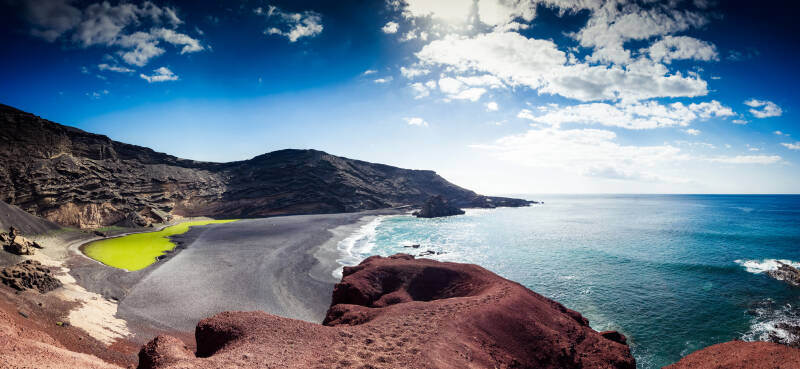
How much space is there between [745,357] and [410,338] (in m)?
10.5

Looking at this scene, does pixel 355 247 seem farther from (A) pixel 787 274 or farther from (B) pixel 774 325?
(A) pixel 787 274

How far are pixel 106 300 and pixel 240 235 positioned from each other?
24.9m

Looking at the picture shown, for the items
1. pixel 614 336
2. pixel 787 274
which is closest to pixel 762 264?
pixel 787 274

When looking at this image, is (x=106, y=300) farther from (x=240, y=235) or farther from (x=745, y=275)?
(x=745, y=275)

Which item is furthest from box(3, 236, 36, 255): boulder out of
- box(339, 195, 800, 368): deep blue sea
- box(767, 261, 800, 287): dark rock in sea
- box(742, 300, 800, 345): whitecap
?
box(767, 261, 800, 287): dark rock in sea

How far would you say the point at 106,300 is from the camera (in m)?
16.6

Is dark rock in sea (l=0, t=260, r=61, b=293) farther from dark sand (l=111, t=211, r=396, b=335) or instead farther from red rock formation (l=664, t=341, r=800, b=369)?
red rock formation (l=664, t=341, r=800, b=369)

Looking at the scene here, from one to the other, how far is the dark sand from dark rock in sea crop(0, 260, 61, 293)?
3.08 meters

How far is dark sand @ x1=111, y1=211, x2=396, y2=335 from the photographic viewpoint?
16625 millimetres

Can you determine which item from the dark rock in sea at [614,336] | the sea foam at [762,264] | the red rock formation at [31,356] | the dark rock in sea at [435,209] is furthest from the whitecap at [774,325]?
the dark rock in sea at [435,209]

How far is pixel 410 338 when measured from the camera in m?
9.30

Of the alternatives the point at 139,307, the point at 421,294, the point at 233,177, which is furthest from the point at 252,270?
the point at 233,177

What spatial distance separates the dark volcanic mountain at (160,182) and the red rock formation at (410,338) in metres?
49.4

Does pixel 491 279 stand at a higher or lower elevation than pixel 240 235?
higher
